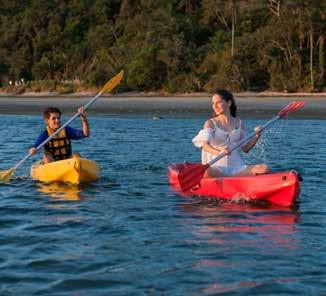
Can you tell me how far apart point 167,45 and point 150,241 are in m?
36.2

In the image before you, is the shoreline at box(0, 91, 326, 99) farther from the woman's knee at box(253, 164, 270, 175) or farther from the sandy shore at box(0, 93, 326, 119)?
the woman's knee at box(253, 164, 270, 175)

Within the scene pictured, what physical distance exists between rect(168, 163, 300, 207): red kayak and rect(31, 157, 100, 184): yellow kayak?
1.61m

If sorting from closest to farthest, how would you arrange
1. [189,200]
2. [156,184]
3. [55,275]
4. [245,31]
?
[55,275] < [189,200] < [156,184] < [245,31]

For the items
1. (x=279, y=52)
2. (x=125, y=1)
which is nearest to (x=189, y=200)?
(x=279, y=52)

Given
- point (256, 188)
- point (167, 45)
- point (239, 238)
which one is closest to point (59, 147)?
point (256, 188)

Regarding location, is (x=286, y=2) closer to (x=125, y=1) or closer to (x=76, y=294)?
(x=125, y=1)

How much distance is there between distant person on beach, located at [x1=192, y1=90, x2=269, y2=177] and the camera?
25.9 ft

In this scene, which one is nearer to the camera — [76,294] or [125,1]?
[76,294]

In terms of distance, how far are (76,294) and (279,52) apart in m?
35.3

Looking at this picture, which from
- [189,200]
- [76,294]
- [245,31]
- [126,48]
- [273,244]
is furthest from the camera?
[126,48]

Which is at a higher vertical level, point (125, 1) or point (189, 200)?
point (125, 1)

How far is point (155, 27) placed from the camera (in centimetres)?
4416

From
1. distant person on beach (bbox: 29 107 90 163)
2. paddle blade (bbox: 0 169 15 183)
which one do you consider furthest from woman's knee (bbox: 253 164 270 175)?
paddle blade (bbox: 0 169 15 183)

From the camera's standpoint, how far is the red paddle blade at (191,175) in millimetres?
8008
